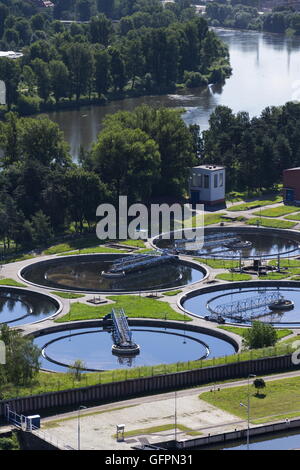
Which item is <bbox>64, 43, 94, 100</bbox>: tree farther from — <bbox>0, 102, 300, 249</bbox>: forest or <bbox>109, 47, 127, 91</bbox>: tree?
<bbox>0, 102, 300, 249</bbox>: forest

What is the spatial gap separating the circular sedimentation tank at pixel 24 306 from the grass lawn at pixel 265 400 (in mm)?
17865

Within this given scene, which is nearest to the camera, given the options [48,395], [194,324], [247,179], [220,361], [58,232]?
[48,395]

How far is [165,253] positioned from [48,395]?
32.0m

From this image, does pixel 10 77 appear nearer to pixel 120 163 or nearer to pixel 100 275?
pixel 120 163

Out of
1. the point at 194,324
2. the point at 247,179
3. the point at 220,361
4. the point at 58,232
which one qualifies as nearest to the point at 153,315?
the point at 194,324

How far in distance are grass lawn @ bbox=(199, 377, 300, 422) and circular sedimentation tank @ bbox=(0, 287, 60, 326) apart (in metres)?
17.9

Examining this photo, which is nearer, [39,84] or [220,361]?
[220,361]

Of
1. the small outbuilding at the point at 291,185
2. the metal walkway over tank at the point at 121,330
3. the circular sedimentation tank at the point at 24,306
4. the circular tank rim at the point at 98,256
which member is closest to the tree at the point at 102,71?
the small outbuilding at the point at 291,185

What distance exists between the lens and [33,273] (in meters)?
88.1

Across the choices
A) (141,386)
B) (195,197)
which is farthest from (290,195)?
(141,386)

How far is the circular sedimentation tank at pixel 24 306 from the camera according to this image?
78.1m

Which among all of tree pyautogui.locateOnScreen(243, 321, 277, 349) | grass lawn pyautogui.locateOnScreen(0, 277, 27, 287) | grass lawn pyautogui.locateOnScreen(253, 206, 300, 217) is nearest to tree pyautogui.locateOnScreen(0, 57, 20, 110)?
grass lawn pyautogui.locateOnScreen(253, 206, 300, 217)

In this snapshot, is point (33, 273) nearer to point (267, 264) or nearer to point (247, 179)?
point (267, 264)

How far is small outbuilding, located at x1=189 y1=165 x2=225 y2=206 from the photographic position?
10606 centimetres
